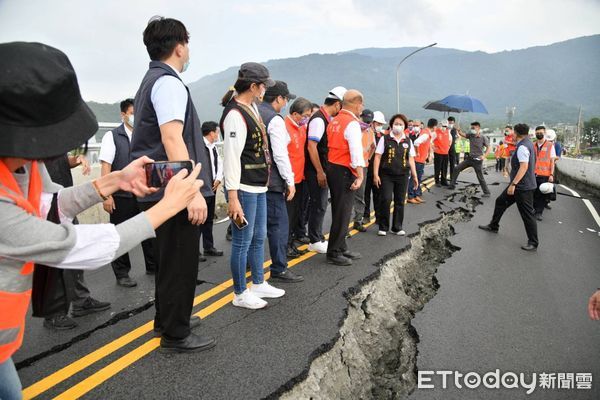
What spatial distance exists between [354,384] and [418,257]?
3060mm

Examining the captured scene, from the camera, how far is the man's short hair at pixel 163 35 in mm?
2438

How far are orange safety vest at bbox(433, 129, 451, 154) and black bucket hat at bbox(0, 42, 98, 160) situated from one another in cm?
1103

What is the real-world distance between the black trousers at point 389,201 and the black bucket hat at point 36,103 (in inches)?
218

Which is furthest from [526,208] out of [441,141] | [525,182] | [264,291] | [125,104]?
[125,104]

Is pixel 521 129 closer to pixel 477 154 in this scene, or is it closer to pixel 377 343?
pixel 477 154

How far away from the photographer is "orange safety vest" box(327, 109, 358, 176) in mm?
4695

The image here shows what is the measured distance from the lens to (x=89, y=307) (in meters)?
3.54

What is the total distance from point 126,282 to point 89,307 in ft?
2.05

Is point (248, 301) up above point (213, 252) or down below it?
above

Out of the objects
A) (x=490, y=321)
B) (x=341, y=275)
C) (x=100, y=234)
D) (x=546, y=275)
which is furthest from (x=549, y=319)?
(x=100, y=234)

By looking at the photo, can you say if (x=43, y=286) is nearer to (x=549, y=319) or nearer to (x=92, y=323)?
(x=92, y=323)

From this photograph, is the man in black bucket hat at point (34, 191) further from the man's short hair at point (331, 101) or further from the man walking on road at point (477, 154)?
the man walking on road at point (477, 154)

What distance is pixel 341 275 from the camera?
441 centimetres

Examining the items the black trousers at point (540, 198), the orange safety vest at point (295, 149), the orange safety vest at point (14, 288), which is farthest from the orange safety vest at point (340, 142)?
the black trousers at point (540, 198)
